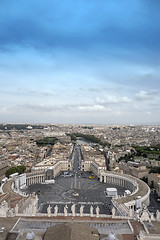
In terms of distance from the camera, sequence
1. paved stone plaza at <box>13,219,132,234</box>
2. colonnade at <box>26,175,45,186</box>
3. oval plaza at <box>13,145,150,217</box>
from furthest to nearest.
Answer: colonnade at <box>26,175,45,186</box> < oval plaza at <box>13,145,150,217</box> < paved stone plaza at <box>13,219,132,234</box>

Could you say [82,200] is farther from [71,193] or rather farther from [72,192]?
[72,192]

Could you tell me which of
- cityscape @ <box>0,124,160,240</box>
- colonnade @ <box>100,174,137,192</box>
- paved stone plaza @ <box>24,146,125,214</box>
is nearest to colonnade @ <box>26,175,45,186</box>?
cityscape @ <box>0,124,160,240</box>

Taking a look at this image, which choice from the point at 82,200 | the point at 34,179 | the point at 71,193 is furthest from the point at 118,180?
the point at 34,179

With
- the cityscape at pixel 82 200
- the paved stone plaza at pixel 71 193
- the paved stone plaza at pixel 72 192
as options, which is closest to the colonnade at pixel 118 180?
the cityscape at pixel 82 200

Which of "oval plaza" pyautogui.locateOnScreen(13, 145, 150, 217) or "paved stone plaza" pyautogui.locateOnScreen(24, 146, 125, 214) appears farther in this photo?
"paved stone plaza" pyautogui.locateOnScreen(24, 146, 125, 214)

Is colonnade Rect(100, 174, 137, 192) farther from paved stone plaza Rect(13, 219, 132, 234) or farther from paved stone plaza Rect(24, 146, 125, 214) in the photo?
paved stone plaza Rect(13, 219, 132, 234)

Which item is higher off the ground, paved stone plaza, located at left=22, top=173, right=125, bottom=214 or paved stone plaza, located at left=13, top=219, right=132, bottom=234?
paved stone plaza, located at left=13, top=219, right=132, bottom=234

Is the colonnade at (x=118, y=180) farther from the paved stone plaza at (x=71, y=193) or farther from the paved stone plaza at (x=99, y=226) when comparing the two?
the paved stone plaza at (x=99, y=226)

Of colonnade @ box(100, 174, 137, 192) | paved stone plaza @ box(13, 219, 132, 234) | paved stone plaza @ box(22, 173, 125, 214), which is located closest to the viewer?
paved stone plaza @ box(13, 219, 132, 234)

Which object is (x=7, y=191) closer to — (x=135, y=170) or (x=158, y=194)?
(x=158, y=194)

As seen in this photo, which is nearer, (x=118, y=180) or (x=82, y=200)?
(x=82, y=200)

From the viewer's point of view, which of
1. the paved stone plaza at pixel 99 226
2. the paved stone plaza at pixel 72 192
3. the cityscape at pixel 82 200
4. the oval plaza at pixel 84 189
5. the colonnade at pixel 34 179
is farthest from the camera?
the colonnade at pixel 34 179
